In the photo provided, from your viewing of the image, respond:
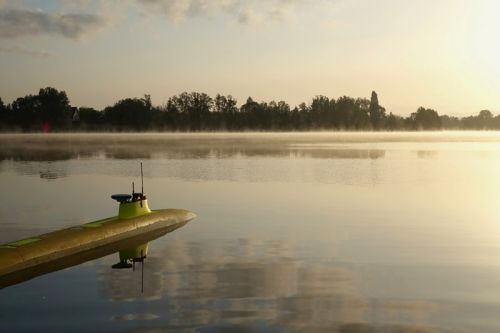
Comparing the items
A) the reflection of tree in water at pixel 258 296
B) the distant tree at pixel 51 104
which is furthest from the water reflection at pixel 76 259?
the distant tree at pixel 51 104

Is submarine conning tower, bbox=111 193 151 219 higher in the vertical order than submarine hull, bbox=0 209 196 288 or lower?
higher

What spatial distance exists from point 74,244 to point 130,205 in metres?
4.86

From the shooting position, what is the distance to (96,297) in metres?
13.6

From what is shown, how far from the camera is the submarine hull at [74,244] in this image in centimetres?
1622

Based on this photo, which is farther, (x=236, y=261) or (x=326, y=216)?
(x=326, y=216)

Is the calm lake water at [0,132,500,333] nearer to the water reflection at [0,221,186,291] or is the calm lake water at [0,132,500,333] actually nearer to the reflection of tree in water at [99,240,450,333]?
the reflection of tree in water at [99,240,450,333]

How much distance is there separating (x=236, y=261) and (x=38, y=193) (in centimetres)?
2254

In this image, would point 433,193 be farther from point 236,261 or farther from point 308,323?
point 308,323

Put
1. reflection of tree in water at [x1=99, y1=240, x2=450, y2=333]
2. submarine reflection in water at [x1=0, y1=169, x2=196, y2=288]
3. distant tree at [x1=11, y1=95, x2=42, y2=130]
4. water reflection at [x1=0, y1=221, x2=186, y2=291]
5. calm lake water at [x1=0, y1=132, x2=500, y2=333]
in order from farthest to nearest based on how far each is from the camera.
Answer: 1. distant tree at [x1=11, y1=95, x2=42, y2=130]
2. submarine reflection in water at [x1=0, y1=169, x2=196, y2=288]
3. water reflection at [x1=0, y1=221, x2=186, y2=291]
4. calm lake water at [x1=0, y1=132, x2=500, y2=333]
5. reflection of tree in water at [x1=99, y1=240, x2=450, y2=333]

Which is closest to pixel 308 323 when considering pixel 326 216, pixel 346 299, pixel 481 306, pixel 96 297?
pixel 346 299

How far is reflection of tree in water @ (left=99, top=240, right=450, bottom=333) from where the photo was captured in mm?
11789

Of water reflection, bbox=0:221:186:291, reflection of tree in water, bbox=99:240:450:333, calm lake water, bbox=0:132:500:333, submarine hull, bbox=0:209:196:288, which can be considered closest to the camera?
reflection of tree in water, bbox=99:240:450:333

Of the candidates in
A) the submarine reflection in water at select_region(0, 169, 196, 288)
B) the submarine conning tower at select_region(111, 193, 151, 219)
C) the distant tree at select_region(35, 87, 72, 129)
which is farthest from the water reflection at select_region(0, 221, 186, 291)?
the distant tree at select_region(35, 87, 72, 129)

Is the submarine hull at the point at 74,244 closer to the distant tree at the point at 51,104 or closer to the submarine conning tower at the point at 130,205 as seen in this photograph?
the submarine conning tower at the point at 130,205
